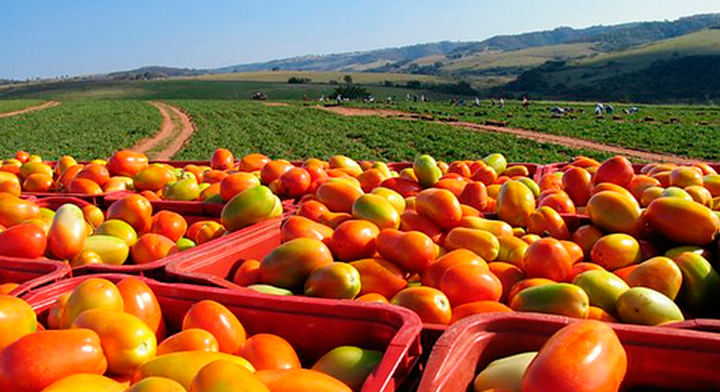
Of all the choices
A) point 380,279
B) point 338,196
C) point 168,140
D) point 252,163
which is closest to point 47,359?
point 380,279

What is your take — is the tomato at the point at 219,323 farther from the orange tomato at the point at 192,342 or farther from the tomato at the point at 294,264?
the tomato at the point at 294,264

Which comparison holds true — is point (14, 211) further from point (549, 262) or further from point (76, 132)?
point (76, 132)

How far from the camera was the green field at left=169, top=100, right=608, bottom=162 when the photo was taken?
23734 millimetres

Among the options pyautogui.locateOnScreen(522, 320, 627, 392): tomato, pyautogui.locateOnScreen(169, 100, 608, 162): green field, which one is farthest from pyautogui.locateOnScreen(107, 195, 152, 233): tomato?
pyautogui.locateOnScreen(169, 100, 608, 162): green field

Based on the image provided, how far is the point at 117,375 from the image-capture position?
6.10ft

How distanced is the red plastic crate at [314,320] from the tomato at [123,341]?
375 mm

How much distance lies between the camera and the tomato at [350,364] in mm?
1765

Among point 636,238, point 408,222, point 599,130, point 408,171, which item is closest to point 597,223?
point 636,238

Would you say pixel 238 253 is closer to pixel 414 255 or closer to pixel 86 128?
pixel 414 255

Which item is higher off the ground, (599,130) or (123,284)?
(123,284)

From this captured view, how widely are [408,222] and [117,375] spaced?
6.32 feet

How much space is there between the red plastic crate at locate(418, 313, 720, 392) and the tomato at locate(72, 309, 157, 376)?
3.01ft

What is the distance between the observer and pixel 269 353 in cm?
188

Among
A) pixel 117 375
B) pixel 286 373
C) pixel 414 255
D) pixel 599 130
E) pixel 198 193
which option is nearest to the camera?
pixel 286 373
